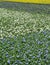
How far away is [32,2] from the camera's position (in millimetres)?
29453

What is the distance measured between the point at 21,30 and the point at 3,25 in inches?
67.8

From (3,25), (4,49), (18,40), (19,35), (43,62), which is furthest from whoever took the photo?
(3,25)

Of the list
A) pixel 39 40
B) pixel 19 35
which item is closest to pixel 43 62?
pixel 39 40

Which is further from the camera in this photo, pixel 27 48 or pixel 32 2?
pixel 32 2

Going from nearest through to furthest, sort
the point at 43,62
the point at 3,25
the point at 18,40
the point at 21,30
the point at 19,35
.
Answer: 1. the point at 43,62
2. the point at 18,40
3. the point at 19,35
4. the point at 21,30
5. the point at 3,25

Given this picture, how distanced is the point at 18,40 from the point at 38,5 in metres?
16.6

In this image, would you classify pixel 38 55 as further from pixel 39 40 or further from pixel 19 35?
pixel 19 35

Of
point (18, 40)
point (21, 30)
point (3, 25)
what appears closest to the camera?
point (18, 40)

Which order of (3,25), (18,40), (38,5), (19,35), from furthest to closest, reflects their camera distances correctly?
(38,5) < (3,25) < (19,35) < (18,40)

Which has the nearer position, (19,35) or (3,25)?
(19,35)

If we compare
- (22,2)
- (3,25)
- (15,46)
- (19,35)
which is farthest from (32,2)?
(15,46)

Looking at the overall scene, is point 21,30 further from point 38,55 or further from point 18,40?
point 38,55

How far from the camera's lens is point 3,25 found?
1573 centimetres

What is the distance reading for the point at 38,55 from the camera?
396 inches
